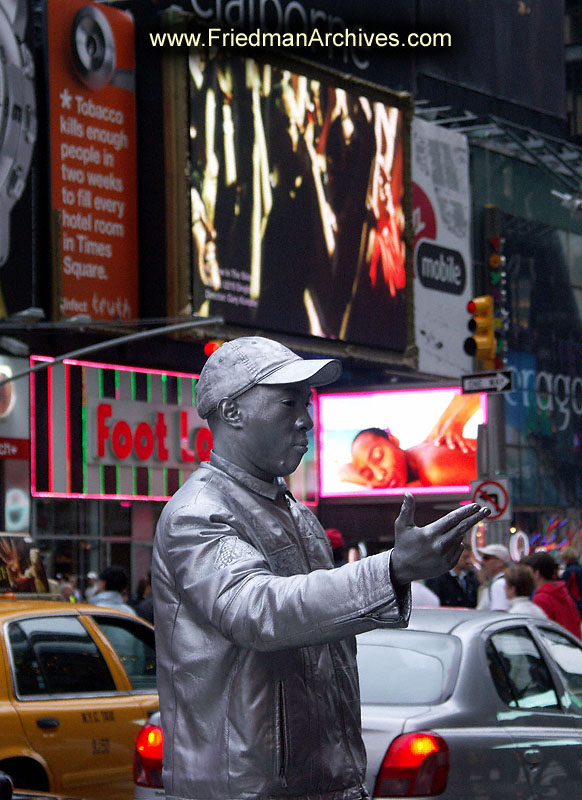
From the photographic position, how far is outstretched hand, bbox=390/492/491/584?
2.92m

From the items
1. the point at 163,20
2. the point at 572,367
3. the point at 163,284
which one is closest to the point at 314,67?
the point at 163,20

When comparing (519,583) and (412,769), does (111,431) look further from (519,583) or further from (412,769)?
(412,769)

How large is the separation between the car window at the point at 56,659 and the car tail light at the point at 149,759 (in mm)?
1899

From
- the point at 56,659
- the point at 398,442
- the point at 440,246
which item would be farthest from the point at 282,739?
the point at 398,442

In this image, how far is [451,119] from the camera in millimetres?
46875

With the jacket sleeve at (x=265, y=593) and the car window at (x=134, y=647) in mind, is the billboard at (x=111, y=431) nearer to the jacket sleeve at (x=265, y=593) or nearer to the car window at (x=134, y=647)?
the car window at (x=134, y=647)

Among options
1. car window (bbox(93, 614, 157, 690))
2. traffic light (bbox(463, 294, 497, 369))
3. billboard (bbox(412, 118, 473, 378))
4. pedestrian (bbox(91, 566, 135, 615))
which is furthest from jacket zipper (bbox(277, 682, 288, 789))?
billboard (bbox(412, 118, 473, 378))

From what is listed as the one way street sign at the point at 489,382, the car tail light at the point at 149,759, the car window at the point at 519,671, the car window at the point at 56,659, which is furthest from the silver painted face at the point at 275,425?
the one way street sign at the point at 489,382

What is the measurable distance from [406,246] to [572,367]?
15.1 meters

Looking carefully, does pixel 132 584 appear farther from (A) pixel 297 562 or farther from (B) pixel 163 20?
(A) pixel 297 562

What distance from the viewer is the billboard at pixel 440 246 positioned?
136 ft

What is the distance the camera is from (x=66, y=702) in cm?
945

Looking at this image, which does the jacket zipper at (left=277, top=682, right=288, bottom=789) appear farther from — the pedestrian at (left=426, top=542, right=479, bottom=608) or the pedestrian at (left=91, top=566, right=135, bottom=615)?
the pedestrian at (left=426, top=542, right=479, bottom=608)

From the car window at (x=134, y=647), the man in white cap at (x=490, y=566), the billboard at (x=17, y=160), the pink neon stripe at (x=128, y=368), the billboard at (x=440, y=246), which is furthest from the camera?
the billboard at (x=440, y=246)
